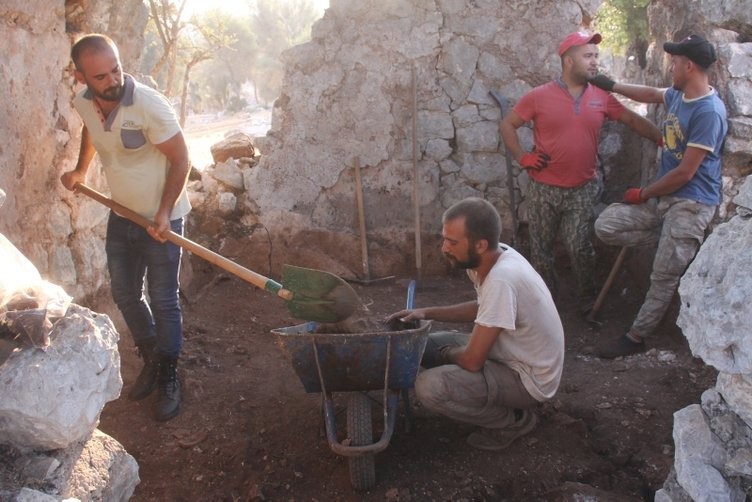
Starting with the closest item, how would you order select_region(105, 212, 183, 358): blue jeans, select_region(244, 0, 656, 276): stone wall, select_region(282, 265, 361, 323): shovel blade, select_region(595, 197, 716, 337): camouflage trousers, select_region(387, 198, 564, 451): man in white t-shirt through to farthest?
1. select_region(387, 198, 564, 451): man in white t-shirt
2. select_region(282, 265, 361, 323): shovel blade
3. select_region(105, 212, 183, 358): blue jeans
4. select_region(595, 197, 716, 337): camouflage trousers
5. select_region(244, 0, 656, 276): stone wall

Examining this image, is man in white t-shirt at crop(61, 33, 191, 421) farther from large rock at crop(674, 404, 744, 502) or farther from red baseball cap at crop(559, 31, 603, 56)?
red baseball cap at crop(559, 31, 603, 56)

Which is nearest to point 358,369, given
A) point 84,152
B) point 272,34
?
point 84,152

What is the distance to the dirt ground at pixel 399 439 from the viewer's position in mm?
3055

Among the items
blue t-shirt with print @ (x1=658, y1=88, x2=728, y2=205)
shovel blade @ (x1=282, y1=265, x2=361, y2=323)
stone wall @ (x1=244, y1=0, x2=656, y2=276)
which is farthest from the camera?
stone wall @ (x1=244, y1=0, x2=656, y2=276)

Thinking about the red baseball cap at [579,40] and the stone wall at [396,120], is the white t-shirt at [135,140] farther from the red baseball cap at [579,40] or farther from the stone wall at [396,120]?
the red baseball cap at [579,40]

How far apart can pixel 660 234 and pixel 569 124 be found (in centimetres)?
102

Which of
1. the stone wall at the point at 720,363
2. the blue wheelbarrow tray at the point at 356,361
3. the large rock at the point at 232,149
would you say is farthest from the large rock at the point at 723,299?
the large rock at the point at 232,149

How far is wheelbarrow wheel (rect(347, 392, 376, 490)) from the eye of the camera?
9.70ft

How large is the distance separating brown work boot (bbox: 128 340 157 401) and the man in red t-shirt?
2.99m

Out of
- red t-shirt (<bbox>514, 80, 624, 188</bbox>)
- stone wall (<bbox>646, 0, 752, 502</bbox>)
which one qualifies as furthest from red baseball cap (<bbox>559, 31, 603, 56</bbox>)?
stone wall (<bbox>646, 0, 752, 502</bbox>)

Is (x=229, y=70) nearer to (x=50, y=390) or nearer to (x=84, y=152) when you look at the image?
(x=84, y=152)

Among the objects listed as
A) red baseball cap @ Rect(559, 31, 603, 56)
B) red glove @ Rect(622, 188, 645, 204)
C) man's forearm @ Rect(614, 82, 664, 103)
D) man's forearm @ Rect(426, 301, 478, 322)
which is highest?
red baseball cap @ Rect(559, 31, 603, 56)

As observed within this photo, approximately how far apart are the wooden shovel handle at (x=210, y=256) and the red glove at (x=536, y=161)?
7.94 ft

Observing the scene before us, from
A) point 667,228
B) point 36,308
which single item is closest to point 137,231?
point 36,308
